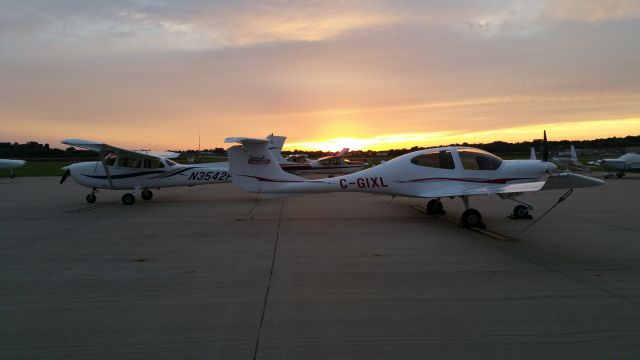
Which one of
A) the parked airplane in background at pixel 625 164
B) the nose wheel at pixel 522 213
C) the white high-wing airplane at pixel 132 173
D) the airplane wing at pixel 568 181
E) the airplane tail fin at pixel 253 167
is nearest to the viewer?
the airplane wing at pixel 568 181

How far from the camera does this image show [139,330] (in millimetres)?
4070

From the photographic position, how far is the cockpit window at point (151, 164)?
15836mm

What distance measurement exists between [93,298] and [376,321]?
347 centimetres

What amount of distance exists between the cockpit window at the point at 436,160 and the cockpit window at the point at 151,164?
10040mm

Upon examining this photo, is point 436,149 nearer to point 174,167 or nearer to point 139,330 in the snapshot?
point 139,330

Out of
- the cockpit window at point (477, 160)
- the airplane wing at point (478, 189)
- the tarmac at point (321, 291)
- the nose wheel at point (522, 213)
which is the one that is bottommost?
the tarmac at point (321, 291)

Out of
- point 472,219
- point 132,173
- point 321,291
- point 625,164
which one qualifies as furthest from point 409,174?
point 625,164

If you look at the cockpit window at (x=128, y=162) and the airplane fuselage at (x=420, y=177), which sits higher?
the cockpit window at (x=128, y=162)

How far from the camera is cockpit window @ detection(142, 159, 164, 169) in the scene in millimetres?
15836

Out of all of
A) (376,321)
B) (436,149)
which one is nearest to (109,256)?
(376,321)

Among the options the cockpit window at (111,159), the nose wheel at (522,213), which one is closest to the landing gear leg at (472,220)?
the nose wheel at (522,213)

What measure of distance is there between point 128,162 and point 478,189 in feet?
41.3

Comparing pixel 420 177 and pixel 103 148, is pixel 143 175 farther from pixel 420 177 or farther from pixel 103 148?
pixel 420 177

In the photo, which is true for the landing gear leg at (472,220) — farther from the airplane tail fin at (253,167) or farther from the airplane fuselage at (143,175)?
the airplane fuselage at (143,175)
